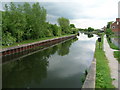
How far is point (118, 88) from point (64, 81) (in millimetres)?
3607

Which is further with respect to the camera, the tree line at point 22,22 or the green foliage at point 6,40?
the tree line at point 22,22

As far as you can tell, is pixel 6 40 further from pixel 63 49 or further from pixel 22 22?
pixel 63 49

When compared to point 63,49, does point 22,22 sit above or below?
above

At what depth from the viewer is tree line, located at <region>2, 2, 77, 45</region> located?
17631 millimetres

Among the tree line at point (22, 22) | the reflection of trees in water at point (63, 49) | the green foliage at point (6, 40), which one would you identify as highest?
the tree line at point (22, 22)

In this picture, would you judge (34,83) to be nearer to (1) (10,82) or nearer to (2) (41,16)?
(1) (10,82)

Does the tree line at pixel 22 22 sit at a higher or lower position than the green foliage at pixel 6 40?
higher

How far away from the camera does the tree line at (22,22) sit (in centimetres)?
1763

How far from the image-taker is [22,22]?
20141 mm

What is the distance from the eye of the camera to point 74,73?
928 cm

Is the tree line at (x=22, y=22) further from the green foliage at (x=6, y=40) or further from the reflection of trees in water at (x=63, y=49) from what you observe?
the reflection of trees in water at (x=63, y=49)

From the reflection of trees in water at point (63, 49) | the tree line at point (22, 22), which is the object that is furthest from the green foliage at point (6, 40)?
the reflection of trees in water at point (63, 49)

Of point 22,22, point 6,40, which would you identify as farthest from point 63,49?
point 6,40

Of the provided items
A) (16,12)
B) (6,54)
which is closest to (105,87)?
(6,54)
